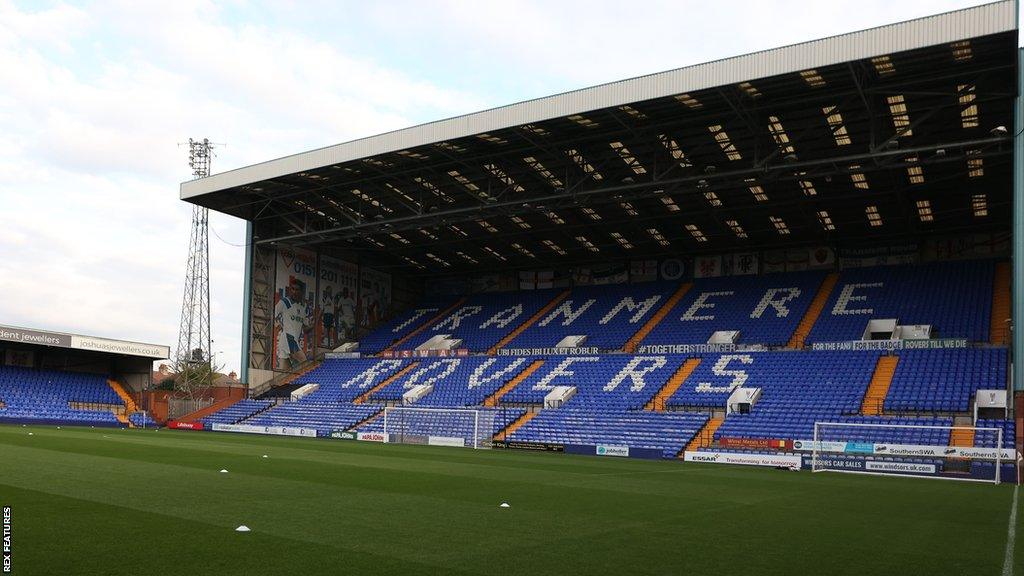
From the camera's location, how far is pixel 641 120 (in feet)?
105

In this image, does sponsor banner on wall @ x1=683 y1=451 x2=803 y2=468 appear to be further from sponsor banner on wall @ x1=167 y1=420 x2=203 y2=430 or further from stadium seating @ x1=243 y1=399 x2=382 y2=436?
sponsor banner on wall @ x1=167 y1=420 x2=203 y2=430

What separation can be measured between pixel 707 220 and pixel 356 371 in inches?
906

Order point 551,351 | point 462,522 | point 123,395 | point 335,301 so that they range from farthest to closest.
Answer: point 335,301
point 123,395
point 551,351
point 462,522

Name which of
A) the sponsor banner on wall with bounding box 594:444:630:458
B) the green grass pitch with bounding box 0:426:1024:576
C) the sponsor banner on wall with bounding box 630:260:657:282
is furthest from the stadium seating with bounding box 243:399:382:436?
the green grass pitch with bounding box 0:426:1024:576

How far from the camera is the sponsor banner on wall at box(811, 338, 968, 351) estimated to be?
35594 mm

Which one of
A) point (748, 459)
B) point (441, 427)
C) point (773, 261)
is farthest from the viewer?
point (773, 261)

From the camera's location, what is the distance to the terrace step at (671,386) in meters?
37.6

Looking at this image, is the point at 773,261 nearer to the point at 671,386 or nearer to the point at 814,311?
the point at 814,311

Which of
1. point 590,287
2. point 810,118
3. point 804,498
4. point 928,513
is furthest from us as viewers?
point 590,287

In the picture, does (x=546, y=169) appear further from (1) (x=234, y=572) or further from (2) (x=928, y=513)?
(1) (x=234, y=572)

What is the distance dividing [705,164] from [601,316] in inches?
623

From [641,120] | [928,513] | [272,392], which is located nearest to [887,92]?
[641,120]

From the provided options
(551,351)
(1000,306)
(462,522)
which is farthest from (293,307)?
(462,522)

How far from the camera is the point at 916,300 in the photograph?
134 ft
